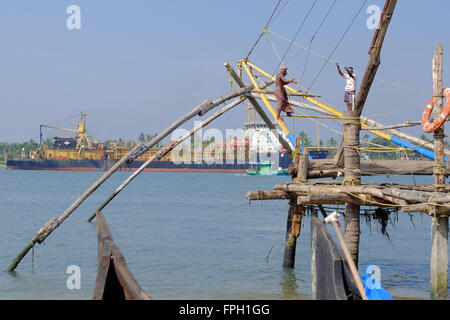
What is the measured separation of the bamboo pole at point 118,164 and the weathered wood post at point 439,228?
6261 mm

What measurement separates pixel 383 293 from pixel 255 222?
990 inches

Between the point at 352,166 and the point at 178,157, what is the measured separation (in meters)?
111

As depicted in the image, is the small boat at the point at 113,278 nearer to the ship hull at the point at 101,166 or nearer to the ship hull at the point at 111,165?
the ship hull at the point at 111,165

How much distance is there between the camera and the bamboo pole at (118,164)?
46.7 ft

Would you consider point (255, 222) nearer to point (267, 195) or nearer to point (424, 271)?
point (424, 271)

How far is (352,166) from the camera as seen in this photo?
41.4 ft

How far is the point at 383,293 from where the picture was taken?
8469 mm

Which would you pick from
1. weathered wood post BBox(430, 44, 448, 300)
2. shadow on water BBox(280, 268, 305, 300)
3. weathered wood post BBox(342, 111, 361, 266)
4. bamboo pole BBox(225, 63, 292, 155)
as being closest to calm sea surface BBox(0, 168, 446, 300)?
shadow on water BBox(280, 268, 305, 300)

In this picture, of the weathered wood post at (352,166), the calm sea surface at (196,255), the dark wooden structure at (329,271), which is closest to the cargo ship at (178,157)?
the calm sea surface at (196,255)

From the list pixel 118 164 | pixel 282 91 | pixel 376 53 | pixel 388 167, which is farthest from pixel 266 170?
pixel 376 53

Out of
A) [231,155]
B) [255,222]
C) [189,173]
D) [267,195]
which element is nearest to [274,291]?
[267,195]

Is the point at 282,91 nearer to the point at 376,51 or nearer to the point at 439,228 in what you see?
the point at 376,51

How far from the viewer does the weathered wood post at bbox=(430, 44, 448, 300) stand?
1088 centimetres

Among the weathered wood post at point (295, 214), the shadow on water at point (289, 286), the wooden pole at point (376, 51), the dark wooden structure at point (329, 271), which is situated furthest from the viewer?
the shadow on water at point (289, 286)
